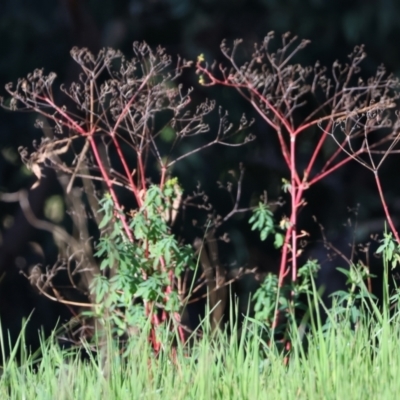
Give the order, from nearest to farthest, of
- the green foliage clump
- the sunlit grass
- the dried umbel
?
the sunlit grass < the green foliage clump < the dried umbel

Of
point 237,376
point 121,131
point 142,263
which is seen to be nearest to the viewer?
point 237,376

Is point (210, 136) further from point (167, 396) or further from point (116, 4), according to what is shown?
point (167, 396)

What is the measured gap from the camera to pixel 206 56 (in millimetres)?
5625

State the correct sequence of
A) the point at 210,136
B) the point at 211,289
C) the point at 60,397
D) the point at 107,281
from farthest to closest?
the point at 210,136, the point at 211,289, the point at 107,281, the point at 60,397

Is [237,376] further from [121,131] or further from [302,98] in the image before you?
[302,98]

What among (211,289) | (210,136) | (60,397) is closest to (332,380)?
(60,397)

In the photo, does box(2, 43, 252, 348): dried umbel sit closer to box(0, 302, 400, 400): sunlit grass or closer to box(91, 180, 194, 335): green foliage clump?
box(91, 180, 194, 335): green foliage clump

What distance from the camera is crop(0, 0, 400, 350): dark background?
18.1ft

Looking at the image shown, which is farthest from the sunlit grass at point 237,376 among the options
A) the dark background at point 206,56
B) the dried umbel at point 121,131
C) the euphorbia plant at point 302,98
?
the dark background at point 206,56

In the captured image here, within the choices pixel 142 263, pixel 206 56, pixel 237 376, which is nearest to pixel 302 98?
pixel 206 56

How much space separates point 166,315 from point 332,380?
1392mm

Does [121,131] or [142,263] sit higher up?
[121,131]

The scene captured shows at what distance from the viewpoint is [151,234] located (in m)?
4.08

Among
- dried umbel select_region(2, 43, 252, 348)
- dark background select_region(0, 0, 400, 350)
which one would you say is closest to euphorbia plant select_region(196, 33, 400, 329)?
dark background select_region(0, 0, 400, 350)
